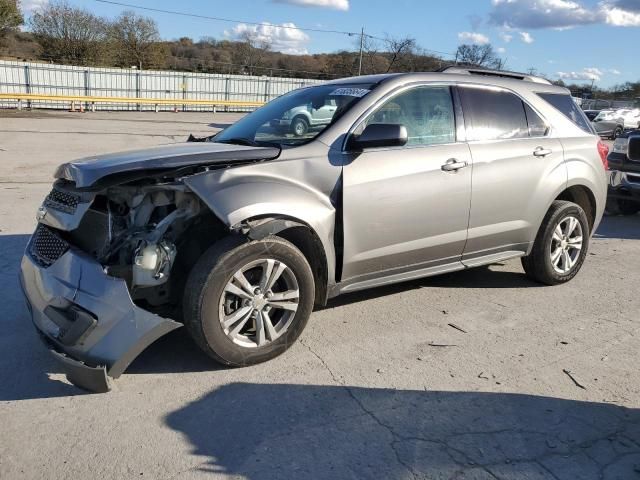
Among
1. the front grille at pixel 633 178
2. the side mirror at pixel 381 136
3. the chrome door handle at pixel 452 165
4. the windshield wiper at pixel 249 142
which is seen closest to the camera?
the side mirror at pixel 381 136


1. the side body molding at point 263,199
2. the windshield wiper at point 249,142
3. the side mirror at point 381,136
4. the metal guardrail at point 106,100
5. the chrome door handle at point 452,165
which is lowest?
the metal guardrail at point 106,100

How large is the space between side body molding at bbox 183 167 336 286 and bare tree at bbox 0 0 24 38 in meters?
41.6

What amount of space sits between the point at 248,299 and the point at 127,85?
109 ft

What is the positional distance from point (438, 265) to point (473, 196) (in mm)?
630

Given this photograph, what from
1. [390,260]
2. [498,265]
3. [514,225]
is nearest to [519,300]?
[514,225]

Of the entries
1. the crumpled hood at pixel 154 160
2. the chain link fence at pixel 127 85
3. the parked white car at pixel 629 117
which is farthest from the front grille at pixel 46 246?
the parked white car at pixel 629 117

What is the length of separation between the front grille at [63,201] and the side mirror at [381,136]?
1906mm

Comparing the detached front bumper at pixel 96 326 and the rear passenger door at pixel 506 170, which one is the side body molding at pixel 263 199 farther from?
the rear passenger door at pixel 506 170

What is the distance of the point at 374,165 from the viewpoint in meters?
4.16

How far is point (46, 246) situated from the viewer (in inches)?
149

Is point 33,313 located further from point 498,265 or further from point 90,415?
point 498,265

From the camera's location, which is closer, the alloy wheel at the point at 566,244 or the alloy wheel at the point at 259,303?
the alloy wheel at the point at 259,303

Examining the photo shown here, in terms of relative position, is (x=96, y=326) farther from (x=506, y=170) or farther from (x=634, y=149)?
(x=634, y=149)

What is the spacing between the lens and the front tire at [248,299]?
3443 mm
